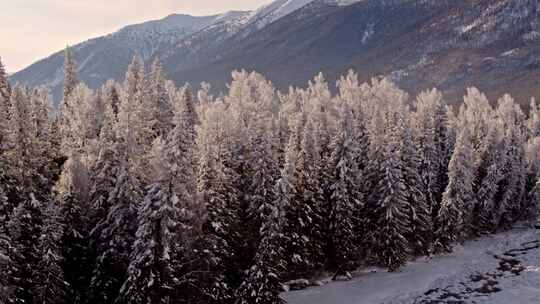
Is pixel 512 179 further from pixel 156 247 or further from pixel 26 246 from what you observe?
pixel 26 246

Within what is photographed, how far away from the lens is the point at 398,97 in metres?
67.6

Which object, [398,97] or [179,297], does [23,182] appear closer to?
[179,297]

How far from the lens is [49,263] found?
28.3m

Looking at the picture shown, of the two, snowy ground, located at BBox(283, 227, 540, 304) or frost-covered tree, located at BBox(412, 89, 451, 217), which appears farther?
frost-covered tree, located at BBox(412, 89, 451, 217)

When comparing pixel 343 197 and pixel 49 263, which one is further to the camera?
pixel 343 197

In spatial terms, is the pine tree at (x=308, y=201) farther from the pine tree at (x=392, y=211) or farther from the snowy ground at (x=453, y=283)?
the pine tree at (x=392, y=211)

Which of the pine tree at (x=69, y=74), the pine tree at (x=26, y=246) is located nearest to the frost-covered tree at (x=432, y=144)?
A: the pine tree at (x=26, y=246)

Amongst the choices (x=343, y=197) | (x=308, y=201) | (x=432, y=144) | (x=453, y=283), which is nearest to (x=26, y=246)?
(x=308, y=201)

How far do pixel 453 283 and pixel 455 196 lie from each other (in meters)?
12.0

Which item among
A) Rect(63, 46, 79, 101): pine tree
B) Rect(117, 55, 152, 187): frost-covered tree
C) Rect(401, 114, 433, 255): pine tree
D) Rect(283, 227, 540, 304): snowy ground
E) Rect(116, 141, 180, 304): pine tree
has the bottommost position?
Rect(283, 227, 540, 304): snowy ground

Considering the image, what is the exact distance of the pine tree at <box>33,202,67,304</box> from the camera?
28125 millimetres

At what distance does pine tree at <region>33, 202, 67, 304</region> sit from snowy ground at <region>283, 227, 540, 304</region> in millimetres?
Result: 18543

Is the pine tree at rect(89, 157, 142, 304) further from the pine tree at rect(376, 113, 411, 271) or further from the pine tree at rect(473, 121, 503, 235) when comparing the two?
the pine tree at rect(473, 121, 503, 235)

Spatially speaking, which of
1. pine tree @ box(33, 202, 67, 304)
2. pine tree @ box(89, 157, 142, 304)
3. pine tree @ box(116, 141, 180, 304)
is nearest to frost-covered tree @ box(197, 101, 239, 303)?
pine tree @ box(116, 141, 180, 304)
